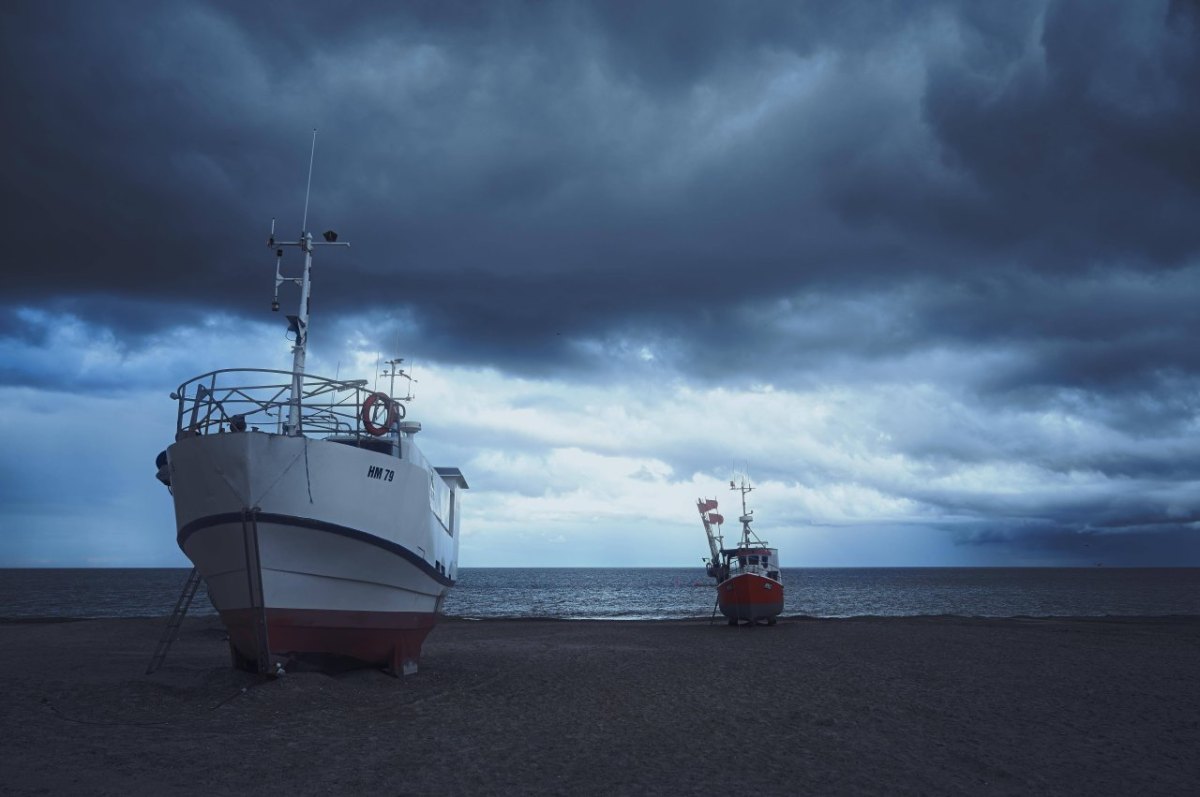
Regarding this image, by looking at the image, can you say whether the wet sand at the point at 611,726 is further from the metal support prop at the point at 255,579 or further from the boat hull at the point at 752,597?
the boat hull at the point at 752,597

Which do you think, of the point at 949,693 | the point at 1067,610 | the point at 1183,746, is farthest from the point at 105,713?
the point at 1067,610

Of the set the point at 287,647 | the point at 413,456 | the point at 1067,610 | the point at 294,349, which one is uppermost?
the point at 294,349

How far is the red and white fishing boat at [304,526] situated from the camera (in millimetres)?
12219

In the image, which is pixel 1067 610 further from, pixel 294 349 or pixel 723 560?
pixel 294 349

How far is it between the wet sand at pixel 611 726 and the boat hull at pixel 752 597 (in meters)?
12.8

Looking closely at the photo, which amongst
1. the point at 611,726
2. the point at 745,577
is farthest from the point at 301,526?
the point at 745,577

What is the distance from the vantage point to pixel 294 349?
602 inches

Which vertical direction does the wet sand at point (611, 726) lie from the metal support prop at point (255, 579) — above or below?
below

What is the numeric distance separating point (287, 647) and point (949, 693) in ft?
42.4

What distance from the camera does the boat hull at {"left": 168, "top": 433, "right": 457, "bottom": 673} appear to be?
12195mm

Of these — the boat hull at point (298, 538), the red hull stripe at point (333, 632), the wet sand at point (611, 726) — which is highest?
the boat hull at point (298, 538)

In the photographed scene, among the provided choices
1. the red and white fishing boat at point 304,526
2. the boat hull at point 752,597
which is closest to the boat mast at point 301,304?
the red and white fishing boat at point 304,526

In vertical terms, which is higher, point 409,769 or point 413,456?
point 413,456

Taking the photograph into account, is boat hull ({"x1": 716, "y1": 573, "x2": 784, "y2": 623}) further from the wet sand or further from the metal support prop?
the metal support prop
